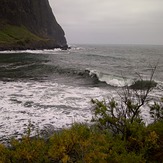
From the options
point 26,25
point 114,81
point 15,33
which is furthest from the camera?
point 26,25

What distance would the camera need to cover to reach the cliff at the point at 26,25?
9656cm

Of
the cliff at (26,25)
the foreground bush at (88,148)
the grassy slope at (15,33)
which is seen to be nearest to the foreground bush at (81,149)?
the foreground bush at (88,148)

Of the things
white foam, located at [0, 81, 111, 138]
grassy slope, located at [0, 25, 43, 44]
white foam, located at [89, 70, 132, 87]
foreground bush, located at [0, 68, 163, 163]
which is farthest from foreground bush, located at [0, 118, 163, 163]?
grassy slope, located at [0, 25, 43, 44]

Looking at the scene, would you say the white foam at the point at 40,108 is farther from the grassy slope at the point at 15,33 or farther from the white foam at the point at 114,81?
the grassy slope at the point at 15,33

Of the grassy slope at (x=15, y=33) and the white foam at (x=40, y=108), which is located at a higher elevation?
the grassy slope at (x=15, y=33)

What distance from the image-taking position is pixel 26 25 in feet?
431

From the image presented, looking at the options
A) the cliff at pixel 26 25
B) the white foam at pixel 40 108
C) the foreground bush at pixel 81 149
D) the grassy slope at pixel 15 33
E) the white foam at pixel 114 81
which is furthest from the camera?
the grassy slope at pixel 15 33

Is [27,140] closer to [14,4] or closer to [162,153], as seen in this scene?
[162,153]

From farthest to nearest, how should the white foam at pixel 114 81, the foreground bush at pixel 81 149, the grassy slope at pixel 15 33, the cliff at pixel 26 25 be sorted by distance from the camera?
the grassy slope at pixel 15 33
the cliff at pixel 26 25
the white foam at pixel 114 81
the foreground bush at pixel 81 149

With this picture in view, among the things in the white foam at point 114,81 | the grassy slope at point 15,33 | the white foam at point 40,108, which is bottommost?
the white foam at point 40,108

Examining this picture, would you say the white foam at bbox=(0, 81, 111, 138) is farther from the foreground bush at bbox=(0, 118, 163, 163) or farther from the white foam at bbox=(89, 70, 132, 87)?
the white foam at bbox=(89, 70, 132, 87)

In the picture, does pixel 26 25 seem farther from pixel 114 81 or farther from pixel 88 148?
pixel 88 148

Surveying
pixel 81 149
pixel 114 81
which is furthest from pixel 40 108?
pixel 114 81

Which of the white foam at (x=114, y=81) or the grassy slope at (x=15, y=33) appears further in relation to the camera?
the grassy slope at (x=15, y=33)
